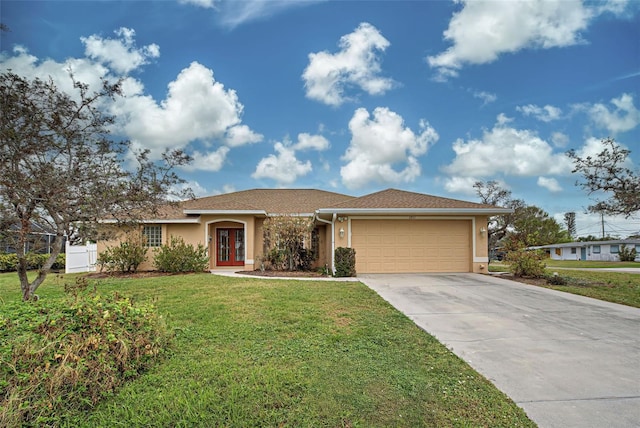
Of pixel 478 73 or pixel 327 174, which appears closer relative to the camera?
pixel 478 73

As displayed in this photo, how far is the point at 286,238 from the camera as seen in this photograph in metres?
13.7

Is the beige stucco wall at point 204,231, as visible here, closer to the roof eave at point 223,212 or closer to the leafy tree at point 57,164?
the roof eave at point 223,212

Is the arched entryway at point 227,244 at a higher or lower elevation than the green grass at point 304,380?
higher

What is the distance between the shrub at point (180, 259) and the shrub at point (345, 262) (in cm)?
563

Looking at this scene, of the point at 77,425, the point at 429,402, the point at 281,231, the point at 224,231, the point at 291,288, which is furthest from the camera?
the point at 224,231

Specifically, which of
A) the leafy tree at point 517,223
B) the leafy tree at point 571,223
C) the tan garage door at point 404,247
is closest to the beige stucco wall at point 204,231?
the tan garage door at point 404,247

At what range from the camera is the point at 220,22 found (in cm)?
1024

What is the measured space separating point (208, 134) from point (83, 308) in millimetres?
11158

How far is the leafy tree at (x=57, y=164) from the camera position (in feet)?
17.5

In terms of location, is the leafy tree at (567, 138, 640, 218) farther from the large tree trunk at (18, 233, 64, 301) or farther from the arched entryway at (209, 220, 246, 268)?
the large tree trunk at (18, 233, 64, 301)

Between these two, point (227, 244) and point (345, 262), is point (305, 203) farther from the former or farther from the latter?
point (345, 262)

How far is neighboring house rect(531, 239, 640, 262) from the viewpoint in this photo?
3234cm

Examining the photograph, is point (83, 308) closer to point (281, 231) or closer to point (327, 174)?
point (281, 231)

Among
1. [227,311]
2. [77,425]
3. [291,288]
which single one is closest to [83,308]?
[77,425]
